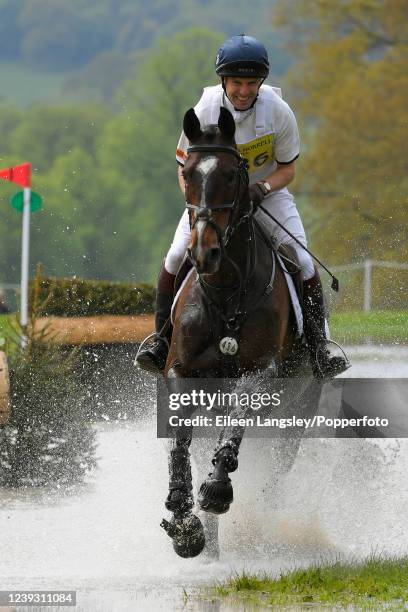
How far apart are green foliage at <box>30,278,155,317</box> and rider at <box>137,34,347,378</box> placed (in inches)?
206

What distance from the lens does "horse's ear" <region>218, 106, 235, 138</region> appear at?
233 inches

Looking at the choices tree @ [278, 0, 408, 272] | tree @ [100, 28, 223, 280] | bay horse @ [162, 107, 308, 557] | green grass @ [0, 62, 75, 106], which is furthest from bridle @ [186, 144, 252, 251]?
green grass @ [0, 62, 75, 106]

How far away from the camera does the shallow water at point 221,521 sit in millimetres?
6285

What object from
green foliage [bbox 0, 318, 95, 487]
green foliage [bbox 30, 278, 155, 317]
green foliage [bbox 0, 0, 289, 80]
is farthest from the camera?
green foliage [bbox 0, 0, 289, 80]

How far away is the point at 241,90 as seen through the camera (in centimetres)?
645

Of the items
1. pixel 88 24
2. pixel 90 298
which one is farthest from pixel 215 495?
pixel 88 24

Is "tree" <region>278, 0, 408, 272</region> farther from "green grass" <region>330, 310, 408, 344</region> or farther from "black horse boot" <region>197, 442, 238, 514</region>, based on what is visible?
"black horse boot" <region>197, 442, 238, 514</region>

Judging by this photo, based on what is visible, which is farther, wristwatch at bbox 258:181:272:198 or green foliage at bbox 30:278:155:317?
green foliage at bbox 30:278:155:317

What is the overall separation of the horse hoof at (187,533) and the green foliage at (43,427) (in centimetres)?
290

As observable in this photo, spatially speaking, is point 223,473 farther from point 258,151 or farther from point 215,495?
point 258,151

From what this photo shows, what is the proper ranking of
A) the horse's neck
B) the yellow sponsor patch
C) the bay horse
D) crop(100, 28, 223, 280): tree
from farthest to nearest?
1. crop(100, 28, 223, 280): tree
2. the yellow sponsor patch
3. the horse's neck
4. the bay horse

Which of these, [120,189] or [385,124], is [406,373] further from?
[120,189]

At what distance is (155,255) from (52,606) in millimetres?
62443

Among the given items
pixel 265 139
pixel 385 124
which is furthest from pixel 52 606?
pixel 385 124
